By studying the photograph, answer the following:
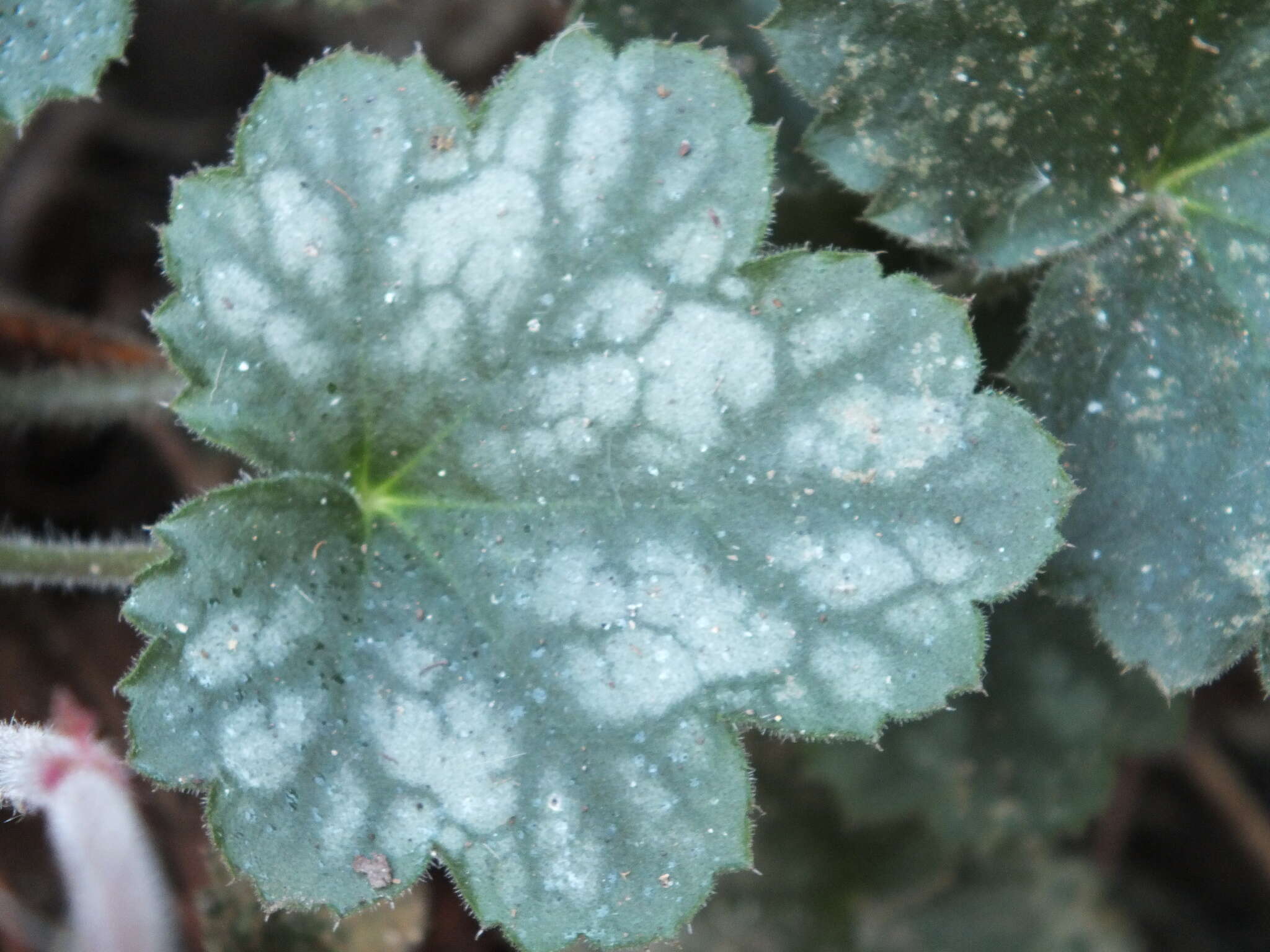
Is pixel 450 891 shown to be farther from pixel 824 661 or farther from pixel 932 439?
pixel 932 439

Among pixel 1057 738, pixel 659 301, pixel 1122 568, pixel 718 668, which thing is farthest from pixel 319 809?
pixel 1057 738

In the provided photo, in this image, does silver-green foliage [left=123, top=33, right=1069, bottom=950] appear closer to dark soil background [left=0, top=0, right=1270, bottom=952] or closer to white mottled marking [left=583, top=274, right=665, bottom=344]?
white mottled marking [left=583, top=274, right=665, bottom=344]

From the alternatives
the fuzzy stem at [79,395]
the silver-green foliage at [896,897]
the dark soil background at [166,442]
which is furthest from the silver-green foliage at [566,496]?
the silver-green foliage at [896,897]

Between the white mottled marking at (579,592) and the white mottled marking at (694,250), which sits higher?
the white mottled marking at (694,250)

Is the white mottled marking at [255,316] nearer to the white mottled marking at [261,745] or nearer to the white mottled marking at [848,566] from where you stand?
the white mottled marking at [261,745]

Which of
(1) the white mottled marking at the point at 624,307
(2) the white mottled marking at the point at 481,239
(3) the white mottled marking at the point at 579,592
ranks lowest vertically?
(3) the white mottled marking at the point at 579,592

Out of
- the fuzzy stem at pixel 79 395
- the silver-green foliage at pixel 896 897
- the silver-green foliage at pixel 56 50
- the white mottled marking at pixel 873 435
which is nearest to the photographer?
the white mottled marking at pixel 873 435

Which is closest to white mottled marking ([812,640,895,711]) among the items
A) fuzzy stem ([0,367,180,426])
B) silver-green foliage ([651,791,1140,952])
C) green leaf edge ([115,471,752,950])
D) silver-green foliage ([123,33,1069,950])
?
silver-green foliage ([123,33,1069,950])

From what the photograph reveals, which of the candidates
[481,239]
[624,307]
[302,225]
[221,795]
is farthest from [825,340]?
[221,795]
